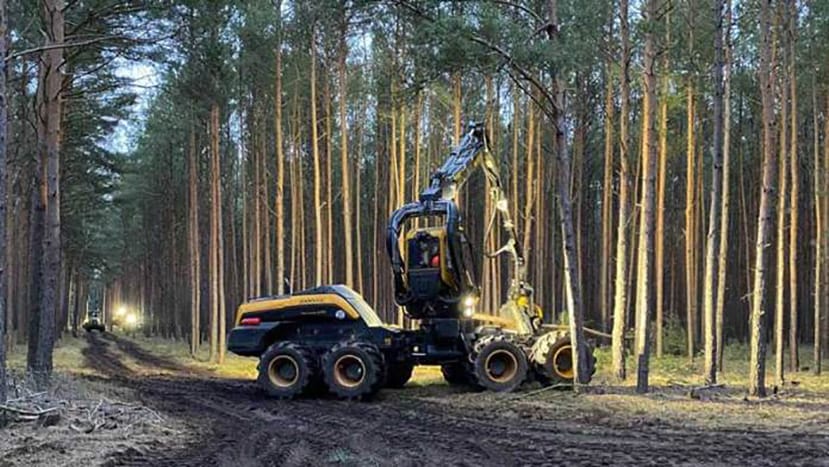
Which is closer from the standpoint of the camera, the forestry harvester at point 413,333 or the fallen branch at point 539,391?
the fallen branch at point 539,391

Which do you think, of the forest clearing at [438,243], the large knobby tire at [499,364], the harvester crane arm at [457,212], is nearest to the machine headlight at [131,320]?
the forest clearing at [438,243]

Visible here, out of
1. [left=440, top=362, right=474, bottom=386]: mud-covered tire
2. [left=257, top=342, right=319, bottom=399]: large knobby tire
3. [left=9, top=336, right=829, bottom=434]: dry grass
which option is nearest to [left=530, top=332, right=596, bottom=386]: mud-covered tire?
[left=9, top=336, right=829, bottom=434]: dry grass

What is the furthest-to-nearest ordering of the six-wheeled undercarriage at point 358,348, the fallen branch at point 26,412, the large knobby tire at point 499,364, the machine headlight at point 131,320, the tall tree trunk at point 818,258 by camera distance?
the machine headlight at point 131,320 → the tall tree trunk at point 818,258 → the large knobby tire at point 499,364 → the six-wheeled undercarriage at point 358,348 → the fallen branch at point 26,412

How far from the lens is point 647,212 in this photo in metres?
13.0

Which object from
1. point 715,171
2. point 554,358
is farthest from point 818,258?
point 554,358

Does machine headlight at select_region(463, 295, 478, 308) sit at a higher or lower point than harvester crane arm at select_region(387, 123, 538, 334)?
lower

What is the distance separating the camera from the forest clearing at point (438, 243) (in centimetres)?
907

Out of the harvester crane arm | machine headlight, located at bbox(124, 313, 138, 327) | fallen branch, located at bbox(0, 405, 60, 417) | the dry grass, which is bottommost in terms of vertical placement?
machine headlight, located at bbox(124, 313, 138, 327)

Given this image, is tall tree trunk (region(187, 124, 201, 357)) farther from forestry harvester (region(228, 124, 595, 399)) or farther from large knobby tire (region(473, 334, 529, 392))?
large knobby tire (region(473, 334, 529, 392))

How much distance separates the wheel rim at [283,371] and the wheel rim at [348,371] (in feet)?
2.48

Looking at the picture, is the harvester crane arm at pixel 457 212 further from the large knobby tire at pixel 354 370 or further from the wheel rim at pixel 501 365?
the large knobby tire at pixel 354 370

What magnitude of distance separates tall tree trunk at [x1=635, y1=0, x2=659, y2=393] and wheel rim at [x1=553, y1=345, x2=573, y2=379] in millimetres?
1091

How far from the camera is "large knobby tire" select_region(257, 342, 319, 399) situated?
516 inches

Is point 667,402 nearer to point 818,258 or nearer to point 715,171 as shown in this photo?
point 715,171
